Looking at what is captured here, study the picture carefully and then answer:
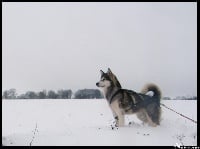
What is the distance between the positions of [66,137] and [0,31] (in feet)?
9.62

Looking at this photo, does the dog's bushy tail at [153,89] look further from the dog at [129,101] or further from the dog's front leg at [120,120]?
the dog's front leg at [120,120]

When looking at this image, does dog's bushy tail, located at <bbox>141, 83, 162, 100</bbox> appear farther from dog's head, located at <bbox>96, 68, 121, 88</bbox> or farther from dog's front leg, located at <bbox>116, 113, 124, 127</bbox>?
dog's front leg, located at <bbox>116, 113, 124, 127</bbox>

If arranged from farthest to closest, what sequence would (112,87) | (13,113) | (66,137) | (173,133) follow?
1. (13,113)
2. (112,87)
3. (173,133)
4. (66,137)

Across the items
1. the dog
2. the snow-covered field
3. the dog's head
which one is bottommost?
the snow-covered field

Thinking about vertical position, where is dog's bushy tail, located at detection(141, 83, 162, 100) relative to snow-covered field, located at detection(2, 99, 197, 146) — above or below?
above

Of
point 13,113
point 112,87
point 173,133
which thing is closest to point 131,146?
point 173,133

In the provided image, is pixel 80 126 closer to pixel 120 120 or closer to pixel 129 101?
pixel 120 120

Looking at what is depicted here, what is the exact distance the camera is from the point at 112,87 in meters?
9.35

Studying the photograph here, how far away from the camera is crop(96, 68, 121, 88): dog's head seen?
9.25 metres

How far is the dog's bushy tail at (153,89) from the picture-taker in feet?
31.6

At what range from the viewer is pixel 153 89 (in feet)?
31.7

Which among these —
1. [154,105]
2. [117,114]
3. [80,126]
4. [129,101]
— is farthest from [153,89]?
[80,126]

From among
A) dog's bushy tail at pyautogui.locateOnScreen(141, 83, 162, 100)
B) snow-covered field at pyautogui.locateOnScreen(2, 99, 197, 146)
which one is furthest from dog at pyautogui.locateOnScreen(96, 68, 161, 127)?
snow-covered field at pyautogui.locateOnScreen(2, 99, 197, 146)

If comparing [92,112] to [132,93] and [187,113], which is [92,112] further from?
[187,113]
